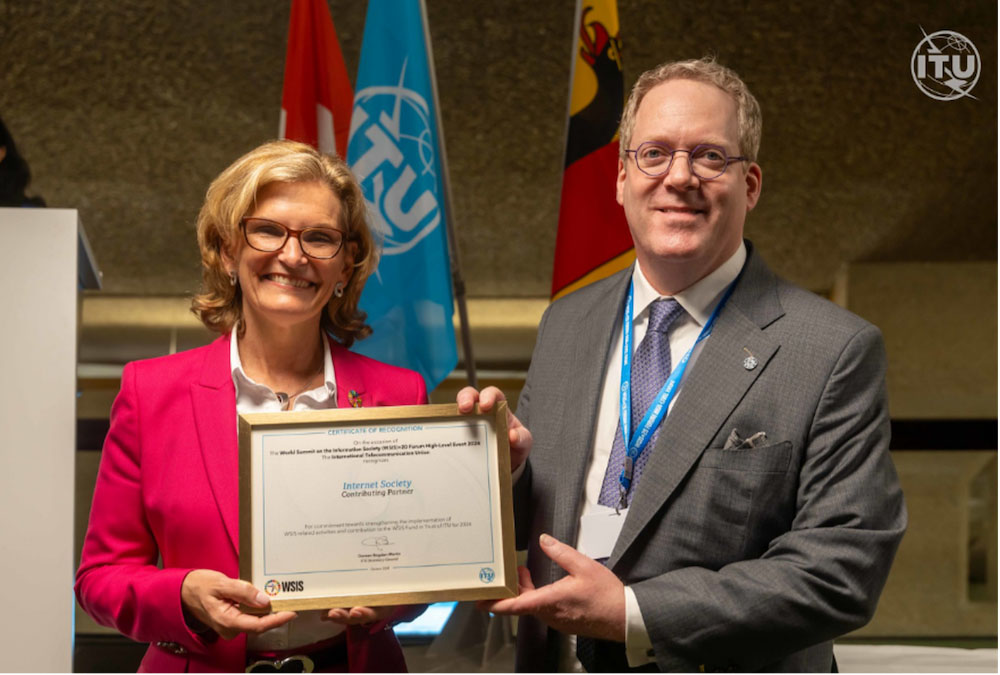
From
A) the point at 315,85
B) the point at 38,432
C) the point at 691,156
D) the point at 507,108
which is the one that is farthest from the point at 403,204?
the point at 507,108

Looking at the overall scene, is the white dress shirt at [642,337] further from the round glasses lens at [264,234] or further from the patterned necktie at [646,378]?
the round glasses lens at [264,234]

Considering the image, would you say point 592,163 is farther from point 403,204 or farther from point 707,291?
point 707,291

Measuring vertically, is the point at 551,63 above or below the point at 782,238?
above

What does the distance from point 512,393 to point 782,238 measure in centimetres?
189

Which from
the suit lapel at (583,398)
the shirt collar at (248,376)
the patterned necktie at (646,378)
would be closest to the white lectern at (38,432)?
the shirt collar at (248,376)

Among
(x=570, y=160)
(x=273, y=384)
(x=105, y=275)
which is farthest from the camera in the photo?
(x=105, y=275)

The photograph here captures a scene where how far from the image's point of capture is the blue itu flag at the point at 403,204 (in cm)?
322

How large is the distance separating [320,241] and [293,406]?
0.33 metres

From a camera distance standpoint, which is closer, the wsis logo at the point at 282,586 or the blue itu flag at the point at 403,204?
the wsis logo at the point at 282,586

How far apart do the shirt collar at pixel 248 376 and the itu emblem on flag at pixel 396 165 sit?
1331mm

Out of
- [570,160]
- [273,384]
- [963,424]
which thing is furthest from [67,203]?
[963,424]

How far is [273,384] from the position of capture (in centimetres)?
189

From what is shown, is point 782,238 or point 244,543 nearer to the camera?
point 244,543

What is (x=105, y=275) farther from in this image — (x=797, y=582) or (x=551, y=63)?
(x=797, y=582)
